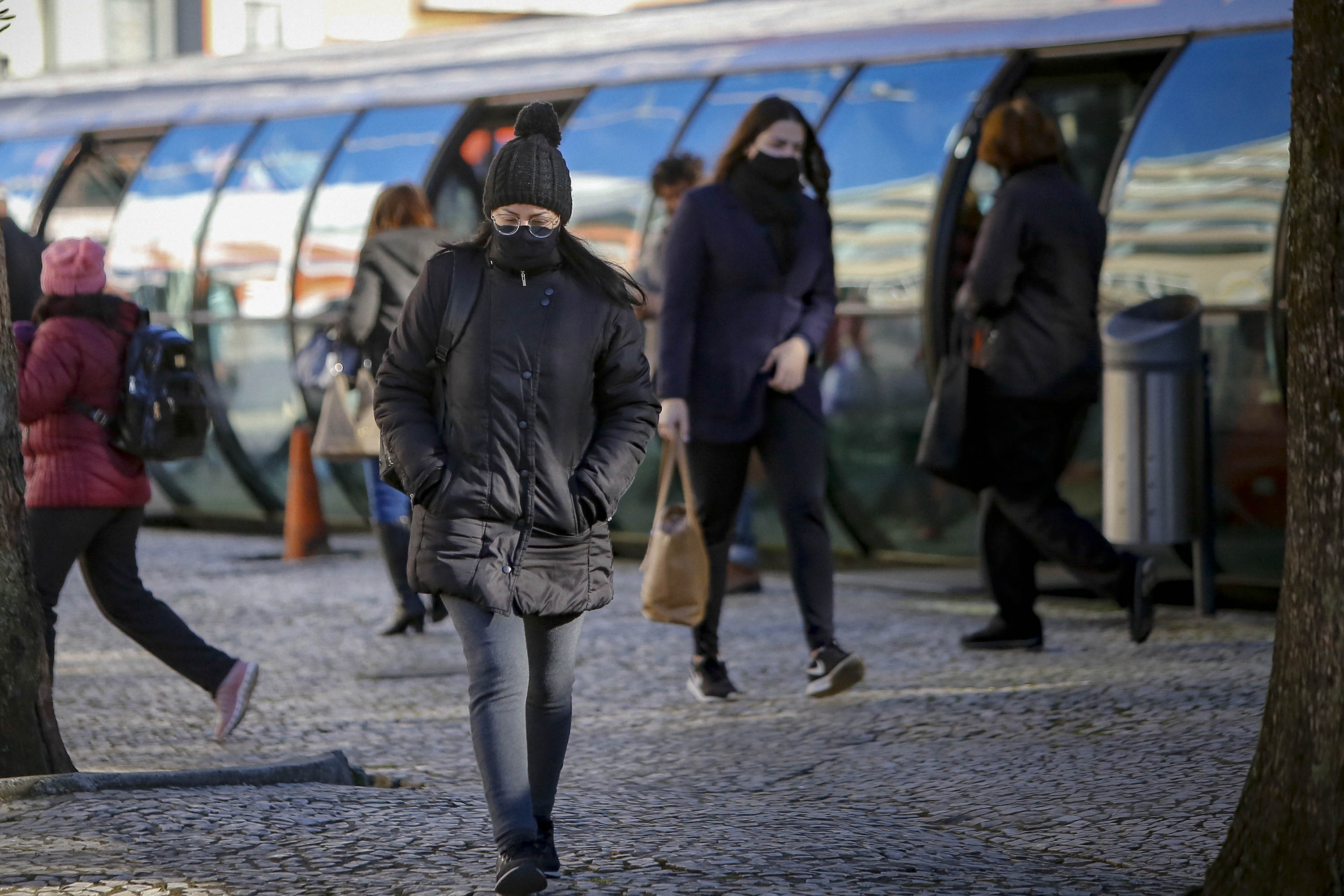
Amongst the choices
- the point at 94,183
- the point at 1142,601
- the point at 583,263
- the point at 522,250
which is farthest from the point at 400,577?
the point at 94,183

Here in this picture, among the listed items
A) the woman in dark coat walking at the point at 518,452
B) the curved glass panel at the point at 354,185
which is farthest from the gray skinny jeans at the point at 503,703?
the curved glass panel at the point at 354,185

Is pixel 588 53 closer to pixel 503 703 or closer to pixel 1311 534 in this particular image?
pixel 503 703

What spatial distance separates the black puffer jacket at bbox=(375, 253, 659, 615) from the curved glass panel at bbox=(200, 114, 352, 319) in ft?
25.3

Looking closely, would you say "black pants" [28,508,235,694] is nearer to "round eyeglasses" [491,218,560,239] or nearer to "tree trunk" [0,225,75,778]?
"tree trunk" [0,225,75,778]

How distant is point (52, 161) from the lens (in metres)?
13.8

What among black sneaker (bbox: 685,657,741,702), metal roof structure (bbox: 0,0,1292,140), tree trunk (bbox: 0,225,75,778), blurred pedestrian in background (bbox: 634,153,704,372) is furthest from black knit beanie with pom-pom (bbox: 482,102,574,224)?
metal roof structure (bbox: 0,0,1292,140)

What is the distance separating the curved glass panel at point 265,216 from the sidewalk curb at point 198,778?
6.57m

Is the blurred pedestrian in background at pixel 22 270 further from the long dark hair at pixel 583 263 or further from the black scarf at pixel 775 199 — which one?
the long dark hair at pixel 583 263

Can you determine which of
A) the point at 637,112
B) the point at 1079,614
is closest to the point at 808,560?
the point at 1079,614

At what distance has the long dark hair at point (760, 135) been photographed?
634 cm

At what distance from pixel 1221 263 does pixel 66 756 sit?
4.85 m

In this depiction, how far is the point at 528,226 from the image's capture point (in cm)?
407

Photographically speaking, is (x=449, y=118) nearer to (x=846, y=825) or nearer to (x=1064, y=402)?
(x=1064, y=402)

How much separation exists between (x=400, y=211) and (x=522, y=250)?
13.5 ft
